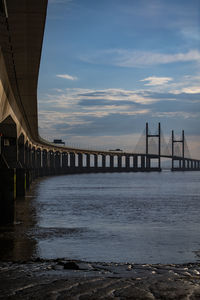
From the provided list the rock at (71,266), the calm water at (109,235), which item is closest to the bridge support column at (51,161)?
the calm water at (109,235)

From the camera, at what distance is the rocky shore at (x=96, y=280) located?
10828 millimetres

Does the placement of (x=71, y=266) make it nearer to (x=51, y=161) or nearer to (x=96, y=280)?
(x=96, y=280)

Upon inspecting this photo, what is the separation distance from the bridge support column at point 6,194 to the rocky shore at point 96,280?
33.0 ft

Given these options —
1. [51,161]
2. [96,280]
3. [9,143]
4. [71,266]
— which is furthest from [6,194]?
[51,161]

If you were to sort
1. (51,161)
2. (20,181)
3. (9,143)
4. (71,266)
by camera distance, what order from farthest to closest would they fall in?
(51,161), (9,143), (20,181), (71,266)

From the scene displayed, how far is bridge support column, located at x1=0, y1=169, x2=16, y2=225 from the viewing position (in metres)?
24.6

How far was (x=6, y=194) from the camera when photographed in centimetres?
2461

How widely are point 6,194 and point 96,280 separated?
521 inches

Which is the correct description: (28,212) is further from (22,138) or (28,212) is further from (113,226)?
(22,138)

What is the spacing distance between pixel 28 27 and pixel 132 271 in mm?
10375

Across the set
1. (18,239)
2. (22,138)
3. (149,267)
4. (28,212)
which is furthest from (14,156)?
(149,267)

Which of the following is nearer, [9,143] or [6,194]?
[6,194]

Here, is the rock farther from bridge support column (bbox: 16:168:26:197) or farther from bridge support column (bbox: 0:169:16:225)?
bridge support column (bbox: 16:168:26:197)

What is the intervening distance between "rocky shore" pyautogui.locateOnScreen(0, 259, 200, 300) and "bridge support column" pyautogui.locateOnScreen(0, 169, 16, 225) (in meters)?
10.1
